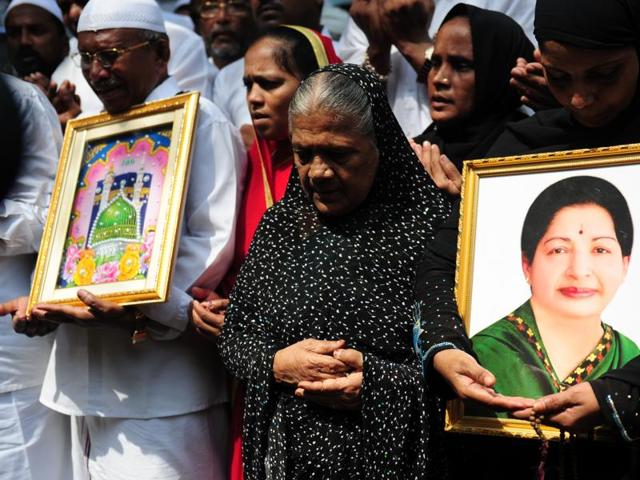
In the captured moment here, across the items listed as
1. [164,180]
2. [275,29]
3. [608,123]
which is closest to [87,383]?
[164,180]

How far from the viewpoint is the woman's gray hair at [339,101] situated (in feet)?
11.5

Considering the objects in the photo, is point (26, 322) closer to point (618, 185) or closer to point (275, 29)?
point (275, 29)

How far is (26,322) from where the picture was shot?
454 centimetres

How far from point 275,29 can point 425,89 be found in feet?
2.54

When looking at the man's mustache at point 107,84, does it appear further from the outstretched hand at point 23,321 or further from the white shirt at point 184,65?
the white shirt at point 184,65

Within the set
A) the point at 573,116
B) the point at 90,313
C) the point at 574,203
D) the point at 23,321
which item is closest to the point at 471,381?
the point at 574,203

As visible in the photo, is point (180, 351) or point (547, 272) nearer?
point (547, 272)

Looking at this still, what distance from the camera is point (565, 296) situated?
9.75 feet

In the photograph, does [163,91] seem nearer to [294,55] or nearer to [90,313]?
[294,55]

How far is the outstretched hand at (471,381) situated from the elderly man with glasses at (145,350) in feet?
5.13

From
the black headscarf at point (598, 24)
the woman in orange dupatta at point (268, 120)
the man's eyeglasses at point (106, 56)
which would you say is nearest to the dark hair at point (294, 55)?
the woman in orange dupatta at point (268, 120)

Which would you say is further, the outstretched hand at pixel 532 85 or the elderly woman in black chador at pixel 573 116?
the outstretched hand at pixel 532 85

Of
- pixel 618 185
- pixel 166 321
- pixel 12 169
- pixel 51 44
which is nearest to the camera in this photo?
pixel 12 169

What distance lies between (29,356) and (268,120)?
155 cm
